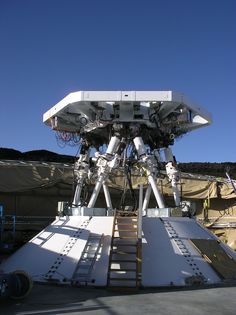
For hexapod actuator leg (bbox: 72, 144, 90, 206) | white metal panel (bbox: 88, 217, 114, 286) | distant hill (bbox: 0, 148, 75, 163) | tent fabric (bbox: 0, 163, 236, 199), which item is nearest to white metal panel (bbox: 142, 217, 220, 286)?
white metal panel (bbox: 88, 217, 114, 286)

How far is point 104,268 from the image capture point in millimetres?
12016

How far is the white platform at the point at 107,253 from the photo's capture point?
12062 mm

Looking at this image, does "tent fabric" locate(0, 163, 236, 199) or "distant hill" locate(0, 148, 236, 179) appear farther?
"distant hill" locate(0, 148, 236, 179)

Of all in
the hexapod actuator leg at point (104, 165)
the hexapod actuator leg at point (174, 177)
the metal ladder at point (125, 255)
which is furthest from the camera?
the hexapod actuator leg at point (174, 177)

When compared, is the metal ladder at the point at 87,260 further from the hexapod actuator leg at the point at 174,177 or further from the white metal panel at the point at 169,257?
the hexapod actuator leg at the point at 174,177

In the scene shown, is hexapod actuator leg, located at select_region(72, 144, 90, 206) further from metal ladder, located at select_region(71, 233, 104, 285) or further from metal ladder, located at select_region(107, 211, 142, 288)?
metal ladder, located at select_region(71, 233, 104, 285)

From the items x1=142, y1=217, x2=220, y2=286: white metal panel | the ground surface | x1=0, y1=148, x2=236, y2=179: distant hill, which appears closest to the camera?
the ground surface

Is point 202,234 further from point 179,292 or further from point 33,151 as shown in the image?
point 33,151

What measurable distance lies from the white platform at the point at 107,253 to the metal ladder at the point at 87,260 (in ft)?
0.31

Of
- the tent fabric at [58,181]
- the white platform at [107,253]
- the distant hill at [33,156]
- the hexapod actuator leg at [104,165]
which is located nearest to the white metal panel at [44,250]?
the white platform at [107,253]

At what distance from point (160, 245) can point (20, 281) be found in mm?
4318

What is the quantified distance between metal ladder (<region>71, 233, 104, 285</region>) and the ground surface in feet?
1.36

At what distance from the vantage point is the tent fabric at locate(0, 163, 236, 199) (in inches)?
839

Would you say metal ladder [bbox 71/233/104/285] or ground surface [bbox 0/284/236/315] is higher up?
metal ladder [bbox 71/233/104/285]
